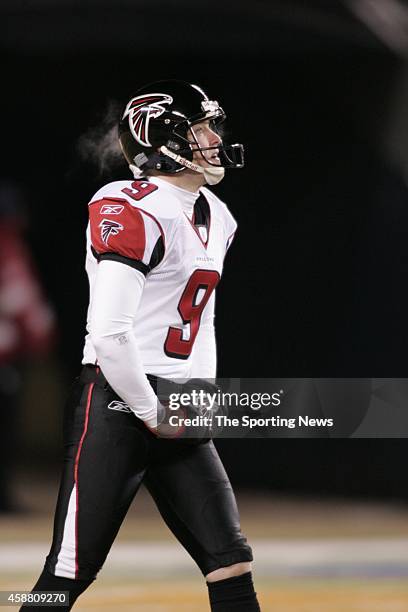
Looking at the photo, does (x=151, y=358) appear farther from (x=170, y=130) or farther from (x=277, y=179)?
(x=277, y=179)

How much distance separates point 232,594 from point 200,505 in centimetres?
A: 18

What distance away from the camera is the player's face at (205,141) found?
245cm

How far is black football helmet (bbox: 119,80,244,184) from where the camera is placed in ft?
8.02

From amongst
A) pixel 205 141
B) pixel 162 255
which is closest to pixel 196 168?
pixel 205 141

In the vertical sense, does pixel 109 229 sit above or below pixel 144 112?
below

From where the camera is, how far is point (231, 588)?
2326 mm

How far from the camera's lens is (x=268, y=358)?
5.54 meters

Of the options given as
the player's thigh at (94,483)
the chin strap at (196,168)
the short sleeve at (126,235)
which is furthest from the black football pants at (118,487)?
the chin strap at (196,168)

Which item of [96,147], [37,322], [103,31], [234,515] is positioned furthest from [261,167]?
[234,515]

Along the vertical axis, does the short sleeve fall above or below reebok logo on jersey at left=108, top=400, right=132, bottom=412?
above

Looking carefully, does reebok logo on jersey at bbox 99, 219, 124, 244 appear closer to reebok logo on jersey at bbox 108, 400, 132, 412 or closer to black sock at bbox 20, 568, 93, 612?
reebok logo on jersey at bbox 108, 400, 132, 412

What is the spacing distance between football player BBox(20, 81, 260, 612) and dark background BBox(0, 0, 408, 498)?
2.79 m

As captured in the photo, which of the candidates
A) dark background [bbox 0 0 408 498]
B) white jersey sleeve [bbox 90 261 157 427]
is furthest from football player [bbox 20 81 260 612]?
dark background [bbox 0 0 408 498]

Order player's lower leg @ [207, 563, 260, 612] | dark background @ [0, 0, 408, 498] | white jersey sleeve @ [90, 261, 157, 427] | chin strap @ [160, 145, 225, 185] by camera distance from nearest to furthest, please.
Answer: white jersey sleeve @ [90, 261, 157, 427] → player's lower leg @ [207, 563, 260, 612] → chin strap @ [160, 145, 225, 185] → dark background @ [0, 0, 408, 498]
